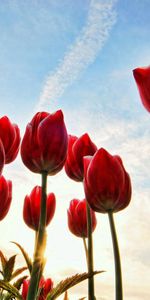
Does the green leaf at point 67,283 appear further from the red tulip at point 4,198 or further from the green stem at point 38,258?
the red tulip at point 4,198

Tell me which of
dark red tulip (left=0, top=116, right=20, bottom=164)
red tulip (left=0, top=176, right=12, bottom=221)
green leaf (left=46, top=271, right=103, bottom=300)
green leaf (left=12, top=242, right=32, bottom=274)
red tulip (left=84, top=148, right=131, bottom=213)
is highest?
dark red tulip (left=0, top=116, right=20, bottom=164)

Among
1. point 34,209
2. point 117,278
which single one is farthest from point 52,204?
point 117,278

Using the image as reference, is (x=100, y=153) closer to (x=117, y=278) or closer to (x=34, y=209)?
(x=117, y=278)

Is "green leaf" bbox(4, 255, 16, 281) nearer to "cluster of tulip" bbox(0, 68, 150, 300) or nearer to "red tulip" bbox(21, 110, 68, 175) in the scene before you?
"cluster of tulip" bbox(0, 68, 150, 300)

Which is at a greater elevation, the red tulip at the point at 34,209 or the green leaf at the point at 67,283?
the red tulip at the point at 34,209

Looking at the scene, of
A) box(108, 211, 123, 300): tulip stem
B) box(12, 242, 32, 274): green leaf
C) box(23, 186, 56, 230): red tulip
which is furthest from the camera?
box(23, 186, 56, 230): red tulip

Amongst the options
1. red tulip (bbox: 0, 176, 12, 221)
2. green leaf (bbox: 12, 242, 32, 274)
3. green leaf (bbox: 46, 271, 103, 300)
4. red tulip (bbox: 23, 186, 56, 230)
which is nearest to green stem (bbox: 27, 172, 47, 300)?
green leaf (bbox: 46, 271, 103, 300)

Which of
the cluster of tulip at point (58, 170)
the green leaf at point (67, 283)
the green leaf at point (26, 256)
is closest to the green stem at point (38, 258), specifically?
the cluster of tulip at point (58, 170)
